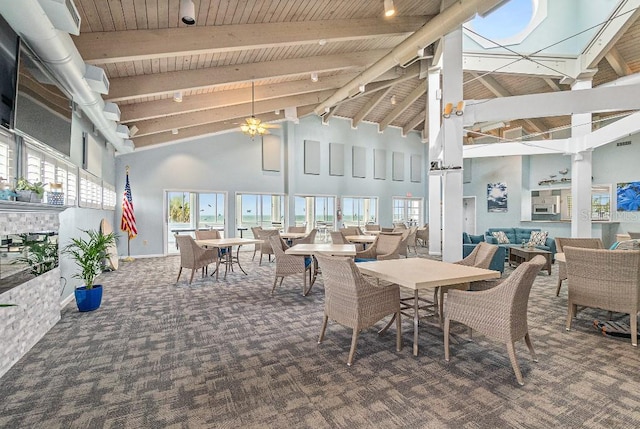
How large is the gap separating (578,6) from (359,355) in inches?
Answer: 349

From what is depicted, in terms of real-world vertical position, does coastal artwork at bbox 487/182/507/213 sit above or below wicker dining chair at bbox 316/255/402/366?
above

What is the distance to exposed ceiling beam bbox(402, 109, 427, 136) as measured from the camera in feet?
41.6

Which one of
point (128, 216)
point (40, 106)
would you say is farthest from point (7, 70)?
point (128, 216)

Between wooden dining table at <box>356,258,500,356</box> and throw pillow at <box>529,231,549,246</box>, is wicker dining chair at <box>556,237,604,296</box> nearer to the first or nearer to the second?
wooden dining table at <box>356,258,500,356</box>

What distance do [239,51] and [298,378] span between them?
5.21 meters

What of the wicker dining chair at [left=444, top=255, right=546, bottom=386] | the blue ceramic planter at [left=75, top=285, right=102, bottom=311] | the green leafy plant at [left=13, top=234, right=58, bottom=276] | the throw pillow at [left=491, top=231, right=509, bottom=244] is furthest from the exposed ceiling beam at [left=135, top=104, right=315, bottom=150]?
the wicker dining chair at [left=444, top=255, right=546, bottom=386]

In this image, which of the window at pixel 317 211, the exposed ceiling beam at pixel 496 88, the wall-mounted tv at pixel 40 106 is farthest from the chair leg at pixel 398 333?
the window at pixel 317 211

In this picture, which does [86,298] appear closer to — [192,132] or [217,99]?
[217,99]

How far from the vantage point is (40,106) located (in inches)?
128

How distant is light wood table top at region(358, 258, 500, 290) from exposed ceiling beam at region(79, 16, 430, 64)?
362 cm

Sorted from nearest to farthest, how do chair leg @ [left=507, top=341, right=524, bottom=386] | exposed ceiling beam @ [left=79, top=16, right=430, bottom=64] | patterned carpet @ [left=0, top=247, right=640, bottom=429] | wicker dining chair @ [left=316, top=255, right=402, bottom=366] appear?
1. patterned carpet @ [left=0, top=247, right=640, bottom=429]
2. chair leg @ [left=507, top=341, right=524, bottom=386]
3. wicker dining chair @ [left=316, top=255, right=402, bottom=366]
4. exposed ceiling beam @ [left=79, top=16, right=430, bottom=64]

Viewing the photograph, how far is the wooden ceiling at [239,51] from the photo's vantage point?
12.7ft

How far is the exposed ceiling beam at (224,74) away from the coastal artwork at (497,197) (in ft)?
24.4

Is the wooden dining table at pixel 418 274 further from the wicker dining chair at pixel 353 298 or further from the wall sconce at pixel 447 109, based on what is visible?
the wall sconce at pixel 447 109
